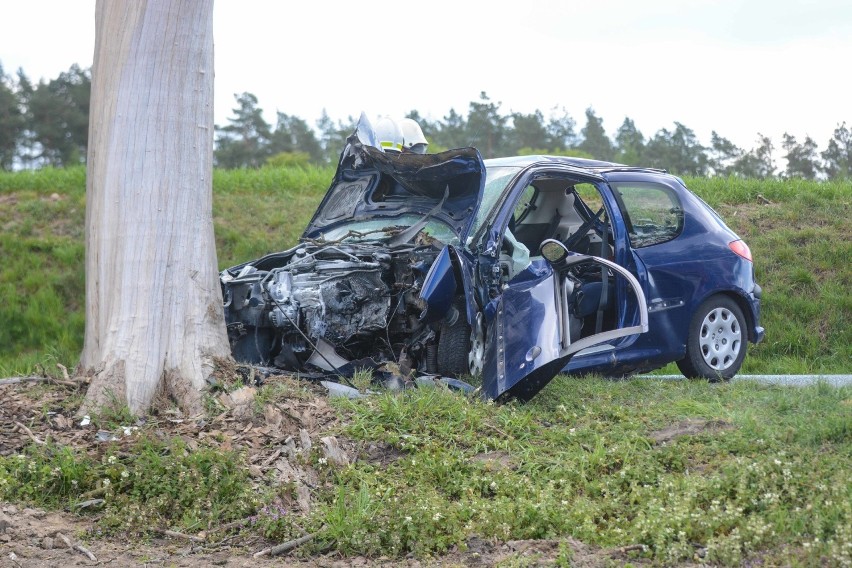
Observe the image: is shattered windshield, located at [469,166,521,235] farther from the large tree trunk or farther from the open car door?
the large tree trunk

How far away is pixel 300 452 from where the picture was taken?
533 cm

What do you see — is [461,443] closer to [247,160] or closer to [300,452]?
[300,452]

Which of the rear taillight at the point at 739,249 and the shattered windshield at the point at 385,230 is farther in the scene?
the rear taillight at the point at 739,249

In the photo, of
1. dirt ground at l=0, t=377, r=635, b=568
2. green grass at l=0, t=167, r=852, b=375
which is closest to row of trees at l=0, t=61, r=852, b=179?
→ green grass at l=0, t=167, r=852, b=375

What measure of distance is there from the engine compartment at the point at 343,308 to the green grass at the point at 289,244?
367cm

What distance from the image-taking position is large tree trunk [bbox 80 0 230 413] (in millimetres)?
5926

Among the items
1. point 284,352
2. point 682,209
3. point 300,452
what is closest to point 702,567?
point 300,452

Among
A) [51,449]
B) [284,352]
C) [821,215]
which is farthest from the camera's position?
[821,215]

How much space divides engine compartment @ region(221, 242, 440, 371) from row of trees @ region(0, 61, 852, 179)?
71.6ft

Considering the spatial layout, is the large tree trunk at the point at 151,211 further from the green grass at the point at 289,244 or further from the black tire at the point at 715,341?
the green grass at the point at 289,244

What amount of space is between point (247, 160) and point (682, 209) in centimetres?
3430

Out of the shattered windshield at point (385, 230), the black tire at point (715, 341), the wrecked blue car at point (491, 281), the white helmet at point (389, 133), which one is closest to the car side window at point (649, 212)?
the wrecked blue car at point (491, 281)

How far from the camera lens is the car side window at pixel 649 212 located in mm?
7590

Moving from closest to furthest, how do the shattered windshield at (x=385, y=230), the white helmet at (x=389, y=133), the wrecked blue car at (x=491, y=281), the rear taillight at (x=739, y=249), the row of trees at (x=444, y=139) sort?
the wrecked blue car at (x=491, y=281) < the shattered windshield at (x=385, y=230) < the rear taillight at (x=739, y=249) < the white helmet at (x=389, y=133) < the row of trees at (x=444, y=139)
